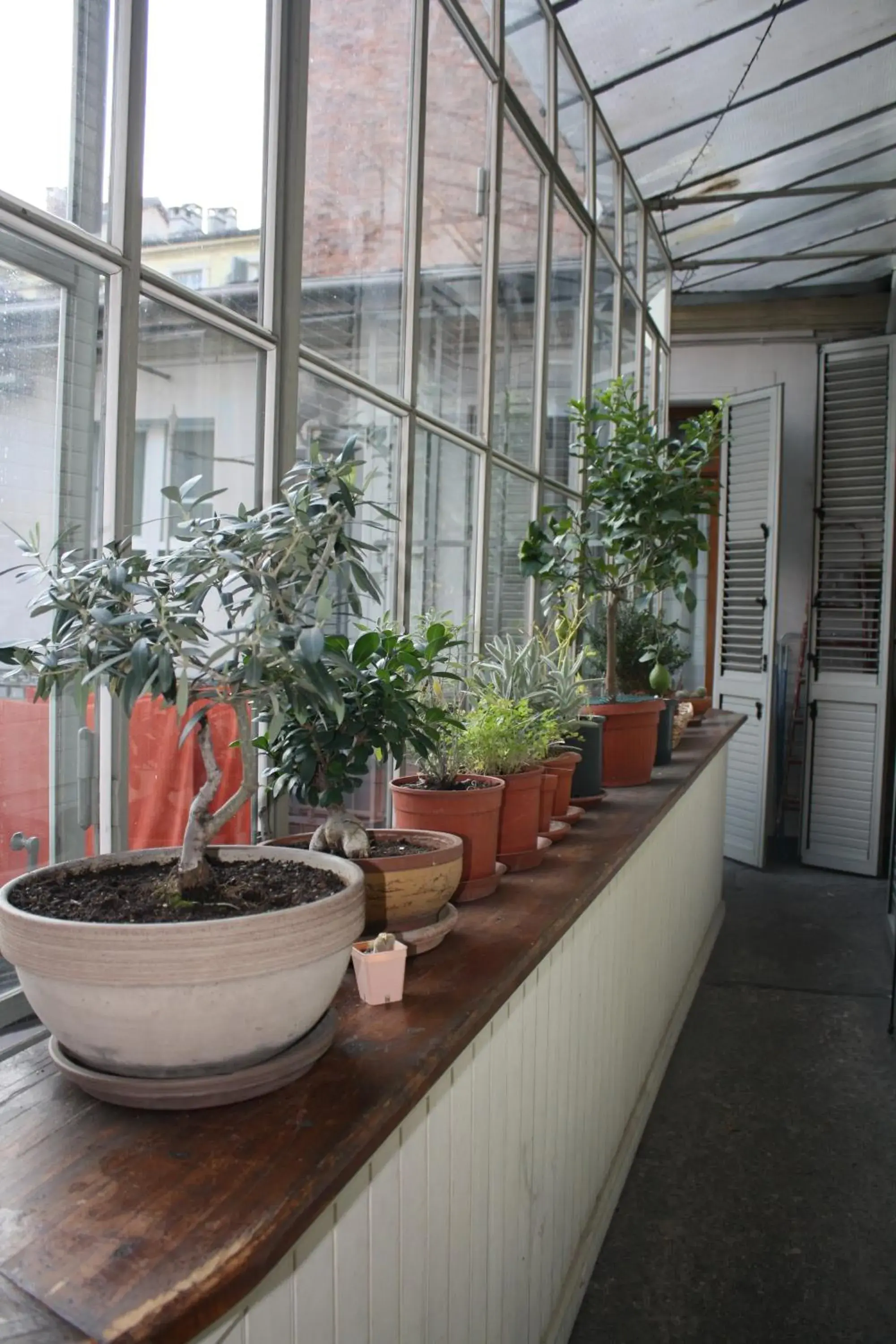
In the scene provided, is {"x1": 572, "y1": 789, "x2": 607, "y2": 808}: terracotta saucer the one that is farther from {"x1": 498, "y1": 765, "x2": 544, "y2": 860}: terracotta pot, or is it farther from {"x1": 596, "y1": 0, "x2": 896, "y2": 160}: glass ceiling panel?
{"x1": 596, "y1": 0, "x2": 896, "y2": 160}: glass ceiling panel

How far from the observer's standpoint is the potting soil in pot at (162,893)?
1.04 metres

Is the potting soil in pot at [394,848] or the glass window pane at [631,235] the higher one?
the glass window pane at [631,235]

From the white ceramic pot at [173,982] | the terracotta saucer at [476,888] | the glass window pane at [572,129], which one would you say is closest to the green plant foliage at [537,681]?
the terracotta saucer at [476,888]

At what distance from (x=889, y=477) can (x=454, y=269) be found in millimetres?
4173

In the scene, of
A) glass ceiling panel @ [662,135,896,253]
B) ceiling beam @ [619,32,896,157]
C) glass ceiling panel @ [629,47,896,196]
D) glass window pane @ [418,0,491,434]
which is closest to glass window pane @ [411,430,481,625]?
glass window pane @ [418,0,491,434]

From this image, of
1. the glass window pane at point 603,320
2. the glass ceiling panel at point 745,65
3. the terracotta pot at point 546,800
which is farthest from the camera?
the glass window pane at point 603,320

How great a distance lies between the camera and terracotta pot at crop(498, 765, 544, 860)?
1.98 metres

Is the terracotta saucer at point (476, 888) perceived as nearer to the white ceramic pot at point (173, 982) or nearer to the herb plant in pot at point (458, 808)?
the herb plant in pot at point (458, 808)

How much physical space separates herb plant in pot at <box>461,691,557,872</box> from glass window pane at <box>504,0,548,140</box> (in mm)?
2073

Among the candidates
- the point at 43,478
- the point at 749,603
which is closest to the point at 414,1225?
the point at 43,478

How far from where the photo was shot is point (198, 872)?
45.2 inches

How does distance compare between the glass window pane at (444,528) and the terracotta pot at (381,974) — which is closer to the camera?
the terracotta pot at (381,974)

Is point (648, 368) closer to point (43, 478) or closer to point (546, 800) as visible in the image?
point (546, 800)

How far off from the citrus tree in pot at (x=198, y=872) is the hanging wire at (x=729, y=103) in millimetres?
3708
